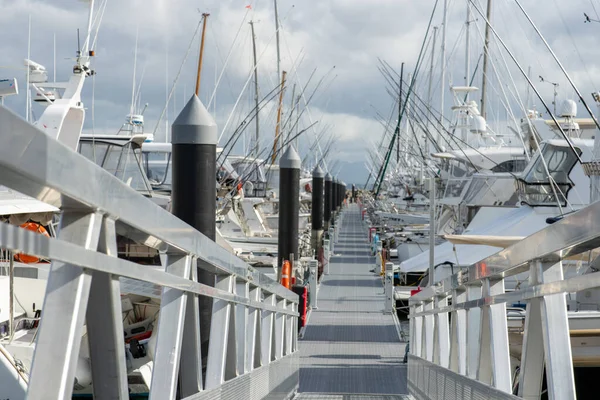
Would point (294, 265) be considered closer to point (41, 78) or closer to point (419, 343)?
point (41, 78)

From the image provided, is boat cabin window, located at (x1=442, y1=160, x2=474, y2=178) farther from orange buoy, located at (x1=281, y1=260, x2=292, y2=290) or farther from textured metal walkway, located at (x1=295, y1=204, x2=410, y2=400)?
orange buoy, located at (x1=281, y1=260, x2=292, y2=290)

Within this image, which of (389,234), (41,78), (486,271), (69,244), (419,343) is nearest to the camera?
(69,244)

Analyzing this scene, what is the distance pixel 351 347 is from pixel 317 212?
649 inches

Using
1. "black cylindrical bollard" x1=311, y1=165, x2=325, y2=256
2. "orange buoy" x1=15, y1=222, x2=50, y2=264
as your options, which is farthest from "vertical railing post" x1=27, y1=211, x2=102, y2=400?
"black cylindrical bollard" x1=311, y1=165, x2=325, y2=256

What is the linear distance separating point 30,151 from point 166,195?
20.4 metres

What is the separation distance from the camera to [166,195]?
72.4 feet

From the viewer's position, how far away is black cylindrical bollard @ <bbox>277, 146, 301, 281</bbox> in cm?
1875

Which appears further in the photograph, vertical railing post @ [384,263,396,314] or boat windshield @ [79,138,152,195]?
boat windshield @ [79,138,152,195]

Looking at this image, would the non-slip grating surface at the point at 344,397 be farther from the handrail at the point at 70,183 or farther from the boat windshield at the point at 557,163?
the boat windshield at the point at 557,163

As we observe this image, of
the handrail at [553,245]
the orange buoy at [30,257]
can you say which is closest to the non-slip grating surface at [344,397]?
the orange buoy at [30,257]

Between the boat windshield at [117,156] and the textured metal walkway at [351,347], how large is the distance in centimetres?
544

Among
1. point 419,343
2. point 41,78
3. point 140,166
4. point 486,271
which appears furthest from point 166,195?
point 486,271

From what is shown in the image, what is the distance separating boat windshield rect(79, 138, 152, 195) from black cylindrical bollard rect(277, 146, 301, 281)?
149 inches

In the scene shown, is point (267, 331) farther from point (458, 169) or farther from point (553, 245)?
point (458, 169)
